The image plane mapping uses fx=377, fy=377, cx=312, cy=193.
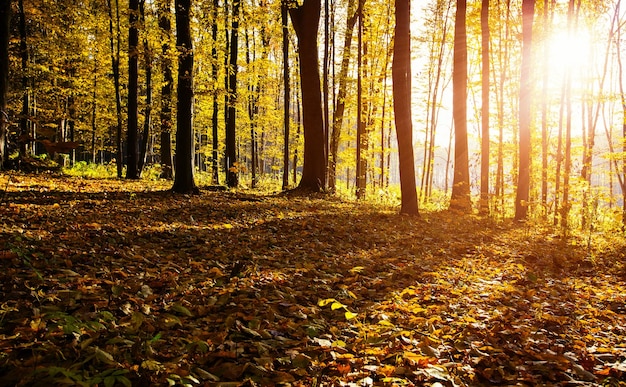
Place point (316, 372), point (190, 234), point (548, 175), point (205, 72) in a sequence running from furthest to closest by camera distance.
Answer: point (205, 72) < point (548, 175) < point (190, 234) < point (316, 372)

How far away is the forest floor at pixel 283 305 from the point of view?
2.57 metres

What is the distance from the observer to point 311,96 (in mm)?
13695

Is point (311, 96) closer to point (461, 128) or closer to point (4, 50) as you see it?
point (461, 128)

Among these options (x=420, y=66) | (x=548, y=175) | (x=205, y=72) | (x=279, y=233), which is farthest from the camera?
(x=420, y=66)

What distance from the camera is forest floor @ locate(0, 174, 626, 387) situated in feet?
8.44

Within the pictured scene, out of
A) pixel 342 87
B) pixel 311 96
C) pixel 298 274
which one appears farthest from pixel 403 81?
pixel 342 87

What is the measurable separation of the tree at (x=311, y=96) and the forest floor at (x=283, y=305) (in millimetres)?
6011

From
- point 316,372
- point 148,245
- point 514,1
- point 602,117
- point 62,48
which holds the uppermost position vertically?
point 514,1

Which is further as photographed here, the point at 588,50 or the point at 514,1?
the point at 588,50

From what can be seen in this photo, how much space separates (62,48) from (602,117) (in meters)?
29.3

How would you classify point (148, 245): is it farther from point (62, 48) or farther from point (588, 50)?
point (588, 50)

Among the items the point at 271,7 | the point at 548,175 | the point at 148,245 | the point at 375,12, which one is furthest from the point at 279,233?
the point at 375,12

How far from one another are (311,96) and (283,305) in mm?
10899

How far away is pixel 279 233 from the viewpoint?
24.4 feet
